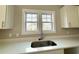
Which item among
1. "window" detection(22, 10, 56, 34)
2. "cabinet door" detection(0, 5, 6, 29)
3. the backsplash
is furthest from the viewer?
"window" detection(22, 10, 56, 34)

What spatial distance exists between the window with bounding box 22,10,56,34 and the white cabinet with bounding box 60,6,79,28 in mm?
370

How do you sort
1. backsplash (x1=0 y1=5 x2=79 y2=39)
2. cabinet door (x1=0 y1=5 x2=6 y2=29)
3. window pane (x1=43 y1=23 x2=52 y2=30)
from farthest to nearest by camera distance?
window pane (x1=43 y1=23 x2=52 y2=30) < backsplash (x1=0 y1=5 x2=79 y2=39) < cabinet door (x1=0 y1=5 x2=6 y2=29)

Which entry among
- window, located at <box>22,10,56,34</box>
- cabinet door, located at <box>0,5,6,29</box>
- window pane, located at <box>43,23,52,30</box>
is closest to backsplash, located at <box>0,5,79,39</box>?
window, located at <box>22,10,56,34</box>

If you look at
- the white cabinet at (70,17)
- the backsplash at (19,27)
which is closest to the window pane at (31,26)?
the backsplash at (19,27)

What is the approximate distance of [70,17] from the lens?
308 cm

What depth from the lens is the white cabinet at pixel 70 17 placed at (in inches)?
121

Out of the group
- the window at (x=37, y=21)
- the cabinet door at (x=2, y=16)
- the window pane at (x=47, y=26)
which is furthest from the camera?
the window pane at (x=47, y=26)

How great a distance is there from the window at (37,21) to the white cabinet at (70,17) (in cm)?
37

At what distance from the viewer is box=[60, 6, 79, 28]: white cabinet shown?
306 cm

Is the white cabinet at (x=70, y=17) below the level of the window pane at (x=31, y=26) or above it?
above

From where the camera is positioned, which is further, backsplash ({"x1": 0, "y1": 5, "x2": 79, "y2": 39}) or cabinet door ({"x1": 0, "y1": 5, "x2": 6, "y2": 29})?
backsplash ({"x1": 0, "y1": 5, "x2": 79, "y2": 39})

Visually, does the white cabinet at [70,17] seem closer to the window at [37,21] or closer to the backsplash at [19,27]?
the backsplash at [19,27]

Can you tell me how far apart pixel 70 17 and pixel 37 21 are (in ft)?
3.38

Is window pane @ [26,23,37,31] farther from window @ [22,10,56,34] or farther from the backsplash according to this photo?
the backsplash
